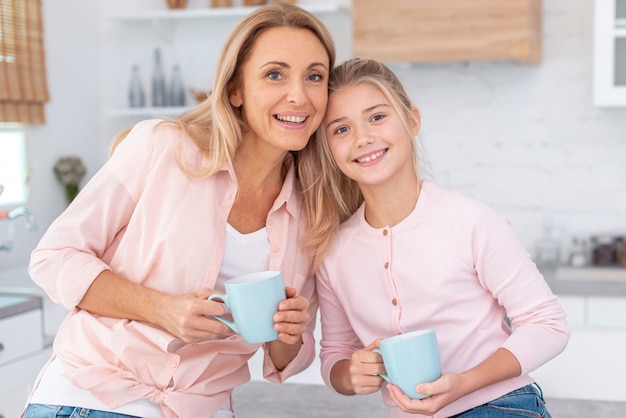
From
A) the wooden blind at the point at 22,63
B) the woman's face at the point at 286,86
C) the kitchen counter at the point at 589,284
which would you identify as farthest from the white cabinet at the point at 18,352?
the kitchen counter at the point at 589,284

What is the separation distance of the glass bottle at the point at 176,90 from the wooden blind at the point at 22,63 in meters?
0.59

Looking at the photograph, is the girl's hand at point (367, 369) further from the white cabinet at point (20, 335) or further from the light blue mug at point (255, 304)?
the white cabinet at point (20, 335)

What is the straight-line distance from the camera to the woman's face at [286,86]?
4.98 feet

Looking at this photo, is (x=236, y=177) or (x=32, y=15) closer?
(x=236, y=177)

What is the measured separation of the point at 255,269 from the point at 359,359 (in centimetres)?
35

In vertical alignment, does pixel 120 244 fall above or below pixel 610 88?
below

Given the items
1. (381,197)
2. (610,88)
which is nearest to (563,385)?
(381,197)

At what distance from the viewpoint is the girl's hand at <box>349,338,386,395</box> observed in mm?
1287

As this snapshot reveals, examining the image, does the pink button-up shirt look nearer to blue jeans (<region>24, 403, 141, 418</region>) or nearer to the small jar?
blue jeans (<region>24, 403, 141, 418</region>)

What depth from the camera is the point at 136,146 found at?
5.04 feet

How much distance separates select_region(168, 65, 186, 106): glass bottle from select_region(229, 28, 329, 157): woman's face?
2.54 meters

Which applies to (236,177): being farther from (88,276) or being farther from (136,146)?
(88,276)

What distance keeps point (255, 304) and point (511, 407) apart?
0.52 meters

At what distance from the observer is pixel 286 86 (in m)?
1.52
